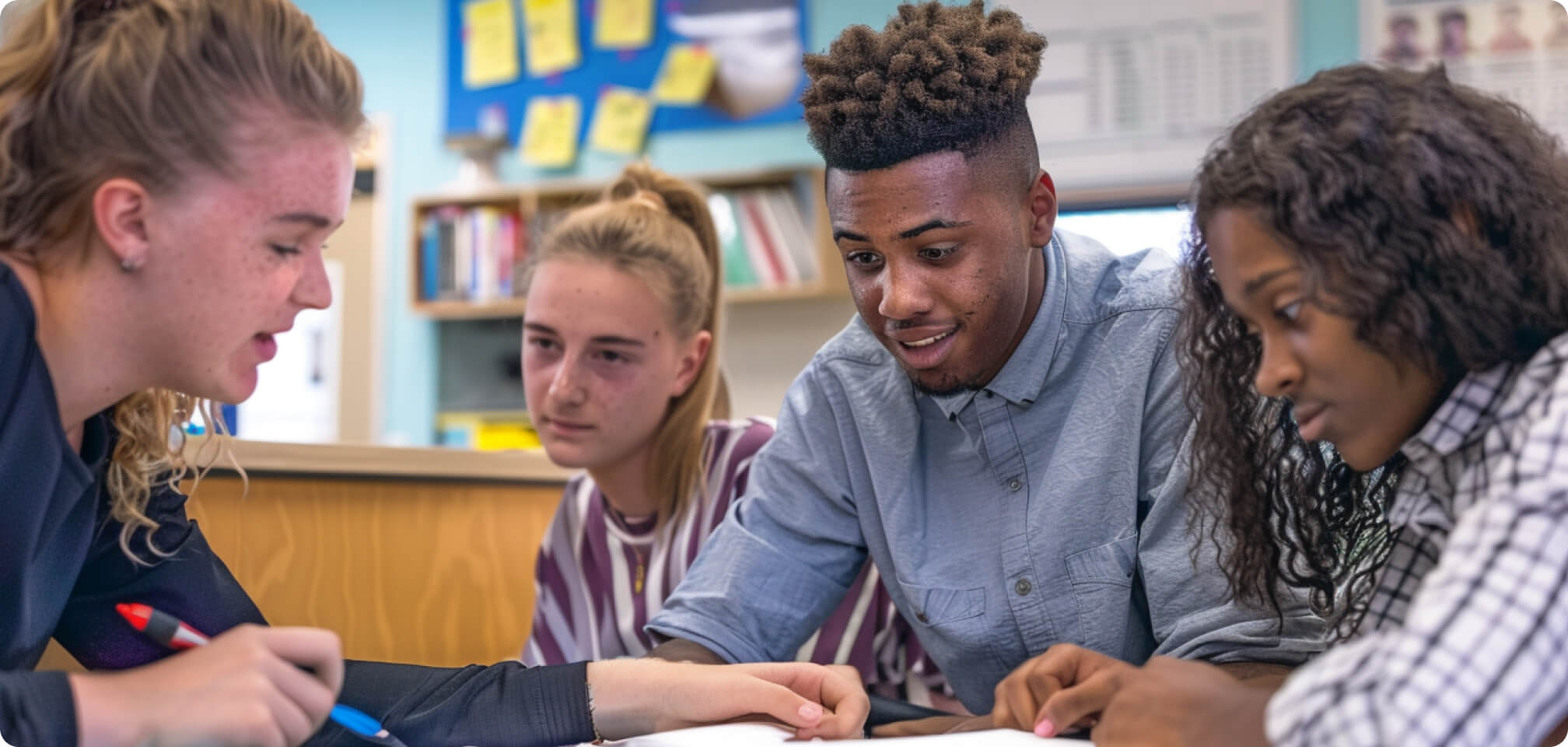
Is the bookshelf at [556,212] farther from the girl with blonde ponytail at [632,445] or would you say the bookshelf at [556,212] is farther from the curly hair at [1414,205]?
the curly hair at [1414,205]

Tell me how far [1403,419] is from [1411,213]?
4.7 inches

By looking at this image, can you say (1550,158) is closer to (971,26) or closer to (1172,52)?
(971,26)

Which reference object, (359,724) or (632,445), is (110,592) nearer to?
(359,724)

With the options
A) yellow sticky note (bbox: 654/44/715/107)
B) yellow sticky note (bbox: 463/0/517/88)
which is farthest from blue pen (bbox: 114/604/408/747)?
yellow sticky note (bbox: 463/0/517/88)

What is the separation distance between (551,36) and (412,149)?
2.00 feet

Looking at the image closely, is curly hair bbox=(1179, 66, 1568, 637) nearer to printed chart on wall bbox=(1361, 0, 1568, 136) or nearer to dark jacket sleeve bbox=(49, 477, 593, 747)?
dark jacket sleeve bbox=(49, 477, 593, 747)

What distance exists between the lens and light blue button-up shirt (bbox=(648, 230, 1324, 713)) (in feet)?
3.46

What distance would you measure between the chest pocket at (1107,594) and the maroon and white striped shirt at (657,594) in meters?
0.39

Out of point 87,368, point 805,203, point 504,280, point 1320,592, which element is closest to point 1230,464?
point 1320,592

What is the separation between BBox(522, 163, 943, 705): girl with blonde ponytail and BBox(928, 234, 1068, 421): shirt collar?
38 cm

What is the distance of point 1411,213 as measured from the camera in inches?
27.1

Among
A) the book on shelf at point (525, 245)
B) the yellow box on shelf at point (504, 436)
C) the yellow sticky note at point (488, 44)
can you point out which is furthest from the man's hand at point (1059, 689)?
the yellow sticky note at point (488, 44)

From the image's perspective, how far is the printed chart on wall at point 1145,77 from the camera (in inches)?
119

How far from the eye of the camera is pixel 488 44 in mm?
4086
